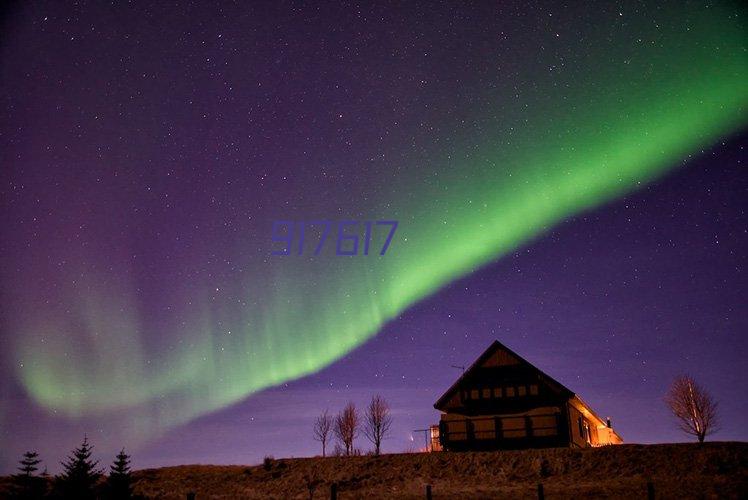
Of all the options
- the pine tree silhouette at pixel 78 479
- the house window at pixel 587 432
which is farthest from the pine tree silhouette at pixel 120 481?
the house window at pixel 587 432

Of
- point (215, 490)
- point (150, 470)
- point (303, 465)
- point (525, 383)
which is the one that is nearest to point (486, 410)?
point (525, 383)

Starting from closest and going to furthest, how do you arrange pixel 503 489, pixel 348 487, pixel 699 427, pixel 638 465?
pixel 503 489 < pixel 638 465 < pixel 348 487 < pixel 699 427

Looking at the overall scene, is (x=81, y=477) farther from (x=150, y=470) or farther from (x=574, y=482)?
(x=574, y=482)

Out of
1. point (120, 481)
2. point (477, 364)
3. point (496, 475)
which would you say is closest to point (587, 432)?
point (477, 364)

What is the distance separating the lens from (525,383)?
43906mm

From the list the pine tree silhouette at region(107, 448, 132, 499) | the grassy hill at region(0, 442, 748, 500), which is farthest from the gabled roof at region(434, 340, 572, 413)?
the pine tree silhouette at region(107, 448, 132, 499)

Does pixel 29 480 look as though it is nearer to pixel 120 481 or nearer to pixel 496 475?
pixel 120 481

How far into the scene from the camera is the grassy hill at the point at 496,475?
25750mm

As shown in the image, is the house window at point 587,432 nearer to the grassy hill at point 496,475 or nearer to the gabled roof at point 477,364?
the gabled roof at point 477,364

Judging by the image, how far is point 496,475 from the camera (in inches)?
1236

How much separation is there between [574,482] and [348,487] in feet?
42.1

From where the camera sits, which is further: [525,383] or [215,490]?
[525,383]

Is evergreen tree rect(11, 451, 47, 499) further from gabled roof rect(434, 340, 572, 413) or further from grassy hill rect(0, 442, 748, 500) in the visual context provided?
gabled roof rect(434, 340, 572, 413)

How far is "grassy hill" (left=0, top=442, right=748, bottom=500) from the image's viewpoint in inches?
1014
